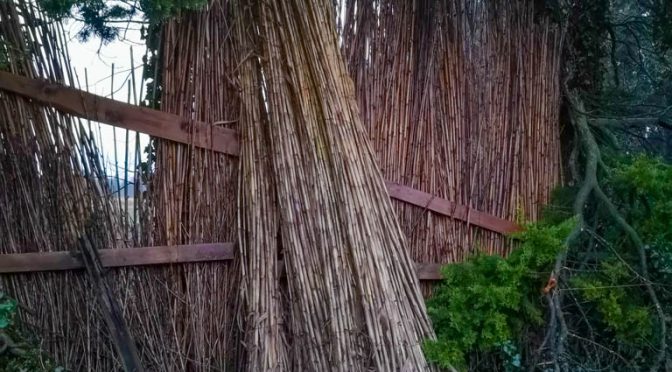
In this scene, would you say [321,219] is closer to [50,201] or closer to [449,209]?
[449,209]

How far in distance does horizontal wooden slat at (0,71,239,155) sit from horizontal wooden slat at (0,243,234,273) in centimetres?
47

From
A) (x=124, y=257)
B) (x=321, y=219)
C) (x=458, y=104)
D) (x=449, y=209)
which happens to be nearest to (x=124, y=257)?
(x=124, y=257)

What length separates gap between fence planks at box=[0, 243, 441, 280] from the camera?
→ 111 inches

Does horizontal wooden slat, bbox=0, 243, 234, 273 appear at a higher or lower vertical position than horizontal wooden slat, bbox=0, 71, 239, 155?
lower

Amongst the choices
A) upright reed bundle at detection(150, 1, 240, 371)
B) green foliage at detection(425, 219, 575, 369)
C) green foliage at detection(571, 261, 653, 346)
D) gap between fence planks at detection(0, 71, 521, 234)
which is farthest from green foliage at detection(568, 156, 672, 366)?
upright reed bundle at detection(150, 1, 240, 371)

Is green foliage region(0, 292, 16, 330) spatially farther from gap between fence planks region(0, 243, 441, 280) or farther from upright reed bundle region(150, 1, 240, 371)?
upright reed bundle region(150, 1, 240, 371)

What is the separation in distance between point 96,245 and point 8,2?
114 cm

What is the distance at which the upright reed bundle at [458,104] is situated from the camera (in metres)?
3.20

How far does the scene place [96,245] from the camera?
287 cm

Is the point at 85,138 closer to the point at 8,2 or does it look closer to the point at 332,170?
the point at 8,2

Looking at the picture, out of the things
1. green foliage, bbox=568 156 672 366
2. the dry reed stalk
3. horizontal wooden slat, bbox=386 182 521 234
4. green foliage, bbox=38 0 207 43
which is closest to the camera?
green foliage, bbox=38 0 207 43

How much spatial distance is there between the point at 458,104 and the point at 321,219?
3.48 ft

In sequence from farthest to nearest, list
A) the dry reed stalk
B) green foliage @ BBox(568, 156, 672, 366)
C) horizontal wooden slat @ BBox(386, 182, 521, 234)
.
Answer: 1. horizontal wooden slat @ BBox(386, 182, 521, 234)
2. green foliage @ BBox(568, 156, 672, 366)
3. the dry reed stalk

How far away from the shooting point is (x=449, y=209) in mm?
3248
